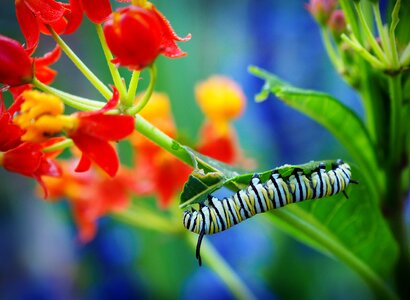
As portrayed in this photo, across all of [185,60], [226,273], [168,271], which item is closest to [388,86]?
[226,273]

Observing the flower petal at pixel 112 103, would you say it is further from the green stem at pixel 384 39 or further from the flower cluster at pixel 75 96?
the green stem at pixel 384 39

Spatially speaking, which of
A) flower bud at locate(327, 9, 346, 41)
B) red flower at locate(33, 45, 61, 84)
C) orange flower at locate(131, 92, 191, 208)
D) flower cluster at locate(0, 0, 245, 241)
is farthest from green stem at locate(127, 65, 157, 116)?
orange flower at locate(131, 92, 191, 208)

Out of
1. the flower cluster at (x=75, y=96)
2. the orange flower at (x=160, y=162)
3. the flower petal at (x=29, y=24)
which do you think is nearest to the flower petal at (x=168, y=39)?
the flower cluster at (x=75, y=96)

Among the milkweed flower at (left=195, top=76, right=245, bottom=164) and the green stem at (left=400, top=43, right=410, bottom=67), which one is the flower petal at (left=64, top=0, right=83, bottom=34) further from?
the milkweed flower at (left=195, top=76, right=245, bottom=164)

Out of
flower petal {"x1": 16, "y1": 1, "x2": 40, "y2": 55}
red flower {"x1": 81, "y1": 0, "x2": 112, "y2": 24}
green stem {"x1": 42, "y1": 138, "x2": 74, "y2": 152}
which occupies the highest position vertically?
red flower {"x1": 81, "y1": 0, "x2": 112, "y2": 24}

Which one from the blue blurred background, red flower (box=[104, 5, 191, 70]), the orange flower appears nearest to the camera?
red flower (box=[104, 5, 191, 70])

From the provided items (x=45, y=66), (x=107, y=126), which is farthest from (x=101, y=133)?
(x=45, y=66)
